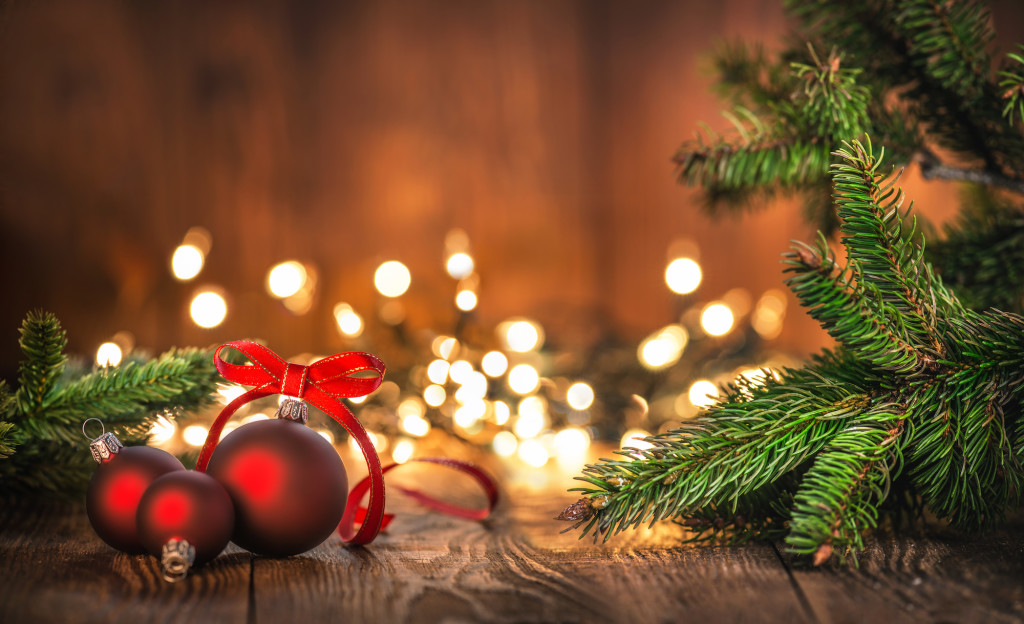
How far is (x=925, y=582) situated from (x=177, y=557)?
412 mm

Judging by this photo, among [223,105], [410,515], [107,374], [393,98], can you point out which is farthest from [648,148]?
[107,374]

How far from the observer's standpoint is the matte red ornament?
1.50 feet

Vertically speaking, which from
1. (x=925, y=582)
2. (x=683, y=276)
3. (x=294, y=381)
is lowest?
(x=925, y=582)

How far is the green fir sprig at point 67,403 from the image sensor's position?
507 mm

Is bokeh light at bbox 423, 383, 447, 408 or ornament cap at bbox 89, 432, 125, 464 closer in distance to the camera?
ornament cap at bbox 89, 432, 125, 464

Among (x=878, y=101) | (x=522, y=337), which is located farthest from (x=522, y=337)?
(x=878, y=101)

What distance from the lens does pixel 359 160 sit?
139cm

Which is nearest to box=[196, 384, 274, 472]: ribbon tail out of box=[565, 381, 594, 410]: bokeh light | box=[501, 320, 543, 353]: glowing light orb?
box=[565, 381, 594, 410]: bokeh light

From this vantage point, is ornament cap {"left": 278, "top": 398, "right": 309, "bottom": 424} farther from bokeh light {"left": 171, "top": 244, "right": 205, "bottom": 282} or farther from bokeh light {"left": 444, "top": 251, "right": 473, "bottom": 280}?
bokeh light {"left": 171, "top": 244, "right": 205, "bottom": 282}

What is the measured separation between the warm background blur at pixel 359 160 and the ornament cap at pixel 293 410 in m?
0.76

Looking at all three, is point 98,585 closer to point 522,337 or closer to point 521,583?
point 521,583

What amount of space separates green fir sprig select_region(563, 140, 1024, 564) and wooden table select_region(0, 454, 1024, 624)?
3 cm

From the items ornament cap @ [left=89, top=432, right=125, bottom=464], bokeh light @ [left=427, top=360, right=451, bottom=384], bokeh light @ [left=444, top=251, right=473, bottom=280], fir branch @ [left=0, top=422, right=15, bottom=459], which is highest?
bokeh light @ [left=444, top=251, right=473, bottom=280]

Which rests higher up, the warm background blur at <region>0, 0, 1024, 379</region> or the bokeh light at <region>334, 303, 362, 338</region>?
the warm background blur at <region>0, 0, 1024, 379</region>
